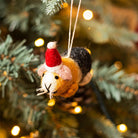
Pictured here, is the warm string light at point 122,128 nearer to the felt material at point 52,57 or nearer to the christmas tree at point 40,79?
the christmas tree at point 40,79

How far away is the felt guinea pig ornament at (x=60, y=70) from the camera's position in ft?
0.69

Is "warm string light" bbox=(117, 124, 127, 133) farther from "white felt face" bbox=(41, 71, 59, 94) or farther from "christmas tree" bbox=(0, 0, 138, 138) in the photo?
"white felt face" bbox=(41, 71, 59, 94)

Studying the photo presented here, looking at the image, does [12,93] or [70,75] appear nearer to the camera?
[70,75]

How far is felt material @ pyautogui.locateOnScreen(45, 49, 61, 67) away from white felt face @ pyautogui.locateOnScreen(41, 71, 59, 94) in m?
0.01

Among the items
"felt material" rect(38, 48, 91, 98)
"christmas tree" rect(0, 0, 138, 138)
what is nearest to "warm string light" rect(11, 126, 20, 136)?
"christmas tree" rect(0, 0, 138, 138)

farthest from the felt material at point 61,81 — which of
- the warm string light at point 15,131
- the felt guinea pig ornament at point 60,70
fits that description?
the warm string light at point 15,131

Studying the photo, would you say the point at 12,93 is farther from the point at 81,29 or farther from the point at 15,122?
the point at 81,29

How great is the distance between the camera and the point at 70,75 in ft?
0.72

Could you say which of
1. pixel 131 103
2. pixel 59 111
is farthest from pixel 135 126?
pixel 59 111

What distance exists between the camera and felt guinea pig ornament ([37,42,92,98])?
0.21 m

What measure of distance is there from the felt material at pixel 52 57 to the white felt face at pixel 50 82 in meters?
0.01

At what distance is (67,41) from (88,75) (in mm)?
66

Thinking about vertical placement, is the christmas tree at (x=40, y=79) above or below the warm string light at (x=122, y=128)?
above

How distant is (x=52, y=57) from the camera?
0.68 feet
